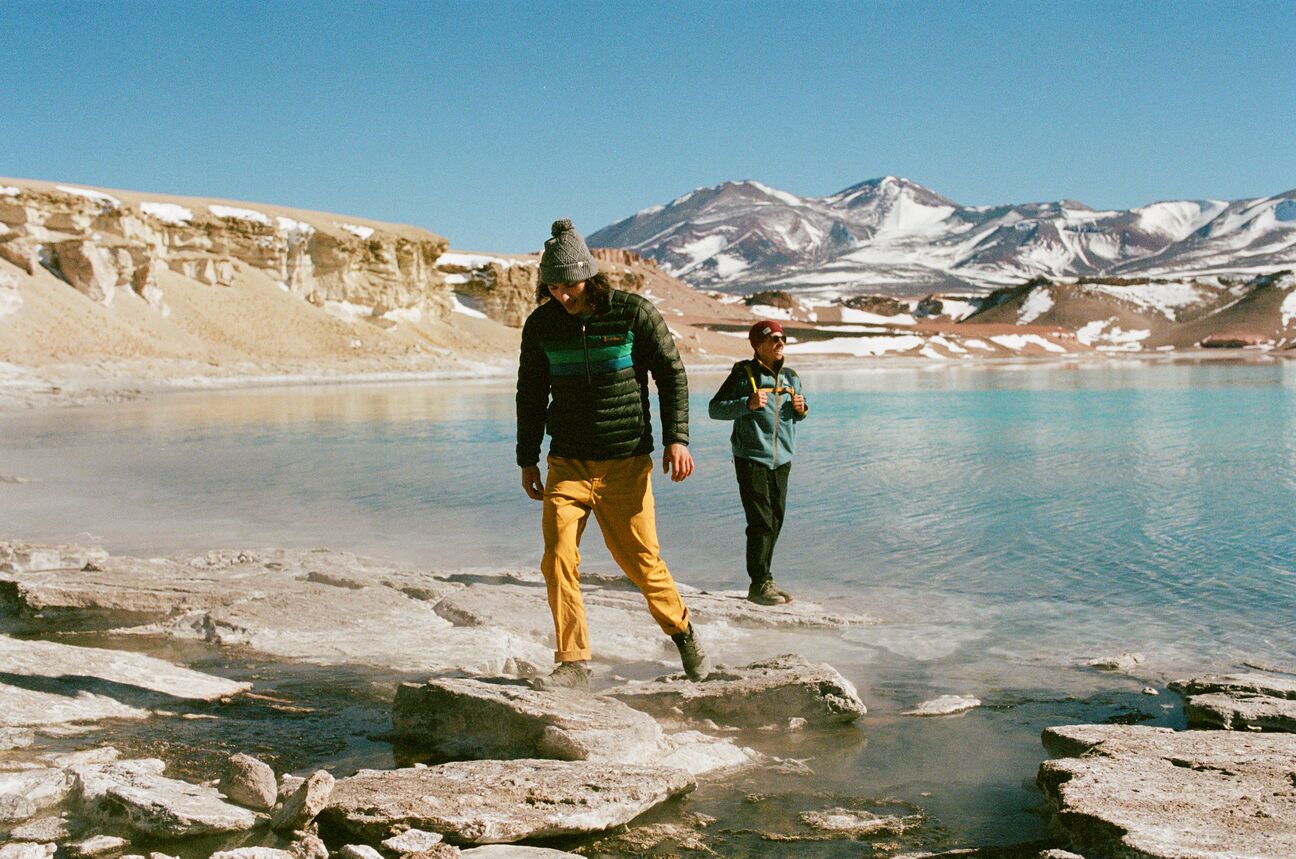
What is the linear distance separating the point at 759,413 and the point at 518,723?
2.78 m

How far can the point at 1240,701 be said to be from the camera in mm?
3666

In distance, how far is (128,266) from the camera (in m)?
45.6

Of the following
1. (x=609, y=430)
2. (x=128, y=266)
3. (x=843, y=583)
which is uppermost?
(x=128, y=266)

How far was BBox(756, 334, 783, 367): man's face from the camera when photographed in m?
5.79

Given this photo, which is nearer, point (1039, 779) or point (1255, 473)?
point (1039, 779)

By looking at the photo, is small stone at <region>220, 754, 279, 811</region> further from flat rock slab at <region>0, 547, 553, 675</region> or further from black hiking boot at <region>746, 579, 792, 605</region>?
black hiking boot at <region>746, 579, 792, 605</region>

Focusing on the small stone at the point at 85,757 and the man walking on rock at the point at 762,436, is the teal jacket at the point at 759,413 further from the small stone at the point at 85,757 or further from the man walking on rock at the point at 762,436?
the small stone at the point at 85,757

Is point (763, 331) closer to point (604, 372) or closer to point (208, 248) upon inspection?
point (604, 372)

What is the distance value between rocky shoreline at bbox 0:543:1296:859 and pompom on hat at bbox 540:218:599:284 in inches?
55.0

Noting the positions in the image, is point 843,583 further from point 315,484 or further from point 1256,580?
point 315,484

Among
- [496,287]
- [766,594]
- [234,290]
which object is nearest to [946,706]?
[766,594]

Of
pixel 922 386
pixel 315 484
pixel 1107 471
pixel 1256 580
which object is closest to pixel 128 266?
pixel 922 386

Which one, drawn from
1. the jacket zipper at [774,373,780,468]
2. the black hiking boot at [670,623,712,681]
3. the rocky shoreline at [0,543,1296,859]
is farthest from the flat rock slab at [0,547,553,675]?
the jacket zipper at [774,373,780,468]

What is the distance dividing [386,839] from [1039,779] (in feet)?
5.77
